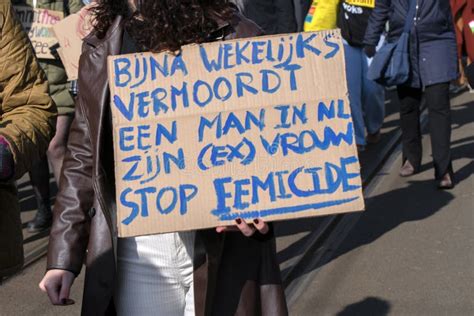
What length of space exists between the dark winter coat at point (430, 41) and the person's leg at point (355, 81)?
1.41 m

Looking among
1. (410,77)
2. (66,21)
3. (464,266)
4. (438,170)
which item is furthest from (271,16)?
(464,266)

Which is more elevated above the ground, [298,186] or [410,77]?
[298,186]

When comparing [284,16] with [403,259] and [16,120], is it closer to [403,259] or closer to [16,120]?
[403,259]

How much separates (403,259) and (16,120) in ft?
11.8

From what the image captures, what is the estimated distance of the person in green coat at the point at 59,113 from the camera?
6.57 metres

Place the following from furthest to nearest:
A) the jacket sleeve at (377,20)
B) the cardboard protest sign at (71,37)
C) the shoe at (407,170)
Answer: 1. the shoe at (407,170)
2. the jacket sleeve at (377,20)
3. the cardboard protest sign at (71,37)

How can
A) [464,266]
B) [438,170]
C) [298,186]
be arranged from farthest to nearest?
[438,170] → [464,266] → [298,186]

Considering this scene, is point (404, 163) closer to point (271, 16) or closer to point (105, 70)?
point (271, 16)

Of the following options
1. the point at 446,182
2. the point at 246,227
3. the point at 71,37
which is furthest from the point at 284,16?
the point at 246,227

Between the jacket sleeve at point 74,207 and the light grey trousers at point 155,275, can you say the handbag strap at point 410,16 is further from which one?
the light grey trousers at point 155,275

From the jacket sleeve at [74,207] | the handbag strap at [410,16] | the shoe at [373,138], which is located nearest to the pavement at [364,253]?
the handbag strap at [410,16]

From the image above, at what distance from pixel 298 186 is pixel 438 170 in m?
4.95

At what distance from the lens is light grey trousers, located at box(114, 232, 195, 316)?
2814 mm

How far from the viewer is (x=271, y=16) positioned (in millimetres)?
8312
